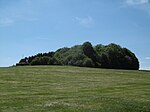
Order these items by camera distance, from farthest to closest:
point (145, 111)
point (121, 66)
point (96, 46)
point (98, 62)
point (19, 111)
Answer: point (96, 46) → point (121, 66) → point (98, 62) → point (145, 111) → point (19, 111)

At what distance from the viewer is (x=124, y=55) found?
11919 cm

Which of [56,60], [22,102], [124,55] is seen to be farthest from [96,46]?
[22,102]

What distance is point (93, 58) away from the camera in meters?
109

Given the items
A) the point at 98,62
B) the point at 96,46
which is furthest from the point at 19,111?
the point at 96,46

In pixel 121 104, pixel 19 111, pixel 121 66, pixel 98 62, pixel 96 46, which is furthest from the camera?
pixel 96 46

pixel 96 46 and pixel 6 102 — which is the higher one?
pixel 96 46

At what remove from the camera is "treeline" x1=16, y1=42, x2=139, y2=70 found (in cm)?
10650

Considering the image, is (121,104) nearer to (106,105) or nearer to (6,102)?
(106,105)

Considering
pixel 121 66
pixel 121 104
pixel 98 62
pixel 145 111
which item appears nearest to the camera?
pixel 145 111

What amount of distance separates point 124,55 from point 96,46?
1270 cm

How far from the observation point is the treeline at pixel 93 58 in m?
106

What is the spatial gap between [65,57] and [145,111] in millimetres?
96105

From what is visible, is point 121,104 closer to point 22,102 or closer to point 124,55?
point 22,102

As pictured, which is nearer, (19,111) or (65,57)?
(19,111)
